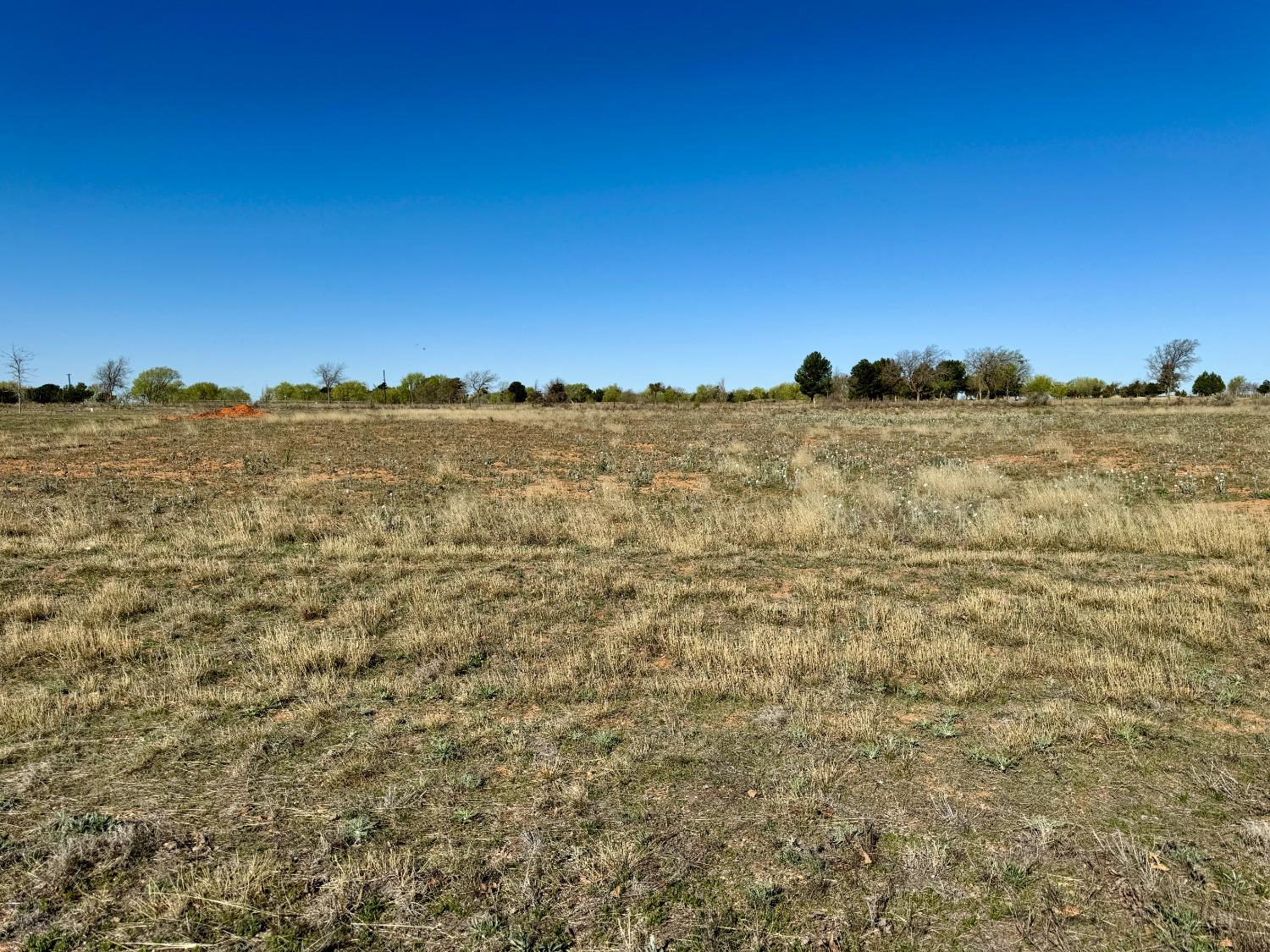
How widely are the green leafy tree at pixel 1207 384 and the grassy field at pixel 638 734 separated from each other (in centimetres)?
11300

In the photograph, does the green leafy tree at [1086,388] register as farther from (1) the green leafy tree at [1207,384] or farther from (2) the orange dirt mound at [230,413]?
(2) the orange dirt mound at [230,413]


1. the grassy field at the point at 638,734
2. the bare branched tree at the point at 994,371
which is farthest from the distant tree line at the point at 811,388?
the grassy field at the point at 638,734

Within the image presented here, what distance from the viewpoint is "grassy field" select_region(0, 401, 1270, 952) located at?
10.4 feet

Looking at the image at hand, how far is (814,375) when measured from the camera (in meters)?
102

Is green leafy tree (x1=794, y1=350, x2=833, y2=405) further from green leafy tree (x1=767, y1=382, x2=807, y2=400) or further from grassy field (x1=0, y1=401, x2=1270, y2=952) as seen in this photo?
grassy field (x1=0, y1=401, x2=1270, y2=952)

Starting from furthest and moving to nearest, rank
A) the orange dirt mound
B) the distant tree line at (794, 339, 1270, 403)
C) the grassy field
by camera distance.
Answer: the distant tree line at (794, 339, 1270, 403)
the orange dirt mound
the grassy field

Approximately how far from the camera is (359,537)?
440 inches

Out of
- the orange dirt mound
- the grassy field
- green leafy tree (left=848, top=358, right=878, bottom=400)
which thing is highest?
green leafy tree (left=848, top=358, right=878, bottom=400)

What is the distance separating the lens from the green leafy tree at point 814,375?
101812mm

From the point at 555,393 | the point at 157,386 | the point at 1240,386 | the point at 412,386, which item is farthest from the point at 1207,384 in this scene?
the point at 157,386

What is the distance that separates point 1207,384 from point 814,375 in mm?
56590

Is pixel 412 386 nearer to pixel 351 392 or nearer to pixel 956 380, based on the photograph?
pixel 351 392

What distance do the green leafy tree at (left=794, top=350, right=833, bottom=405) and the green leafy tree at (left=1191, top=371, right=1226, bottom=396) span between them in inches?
2063

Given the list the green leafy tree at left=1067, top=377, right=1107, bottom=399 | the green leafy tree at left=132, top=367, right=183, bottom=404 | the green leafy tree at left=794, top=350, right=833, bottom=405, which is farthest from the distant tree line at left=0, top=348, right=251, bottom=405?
the green leafy tree at left=1067, top=377, right=1107, bottom=399
